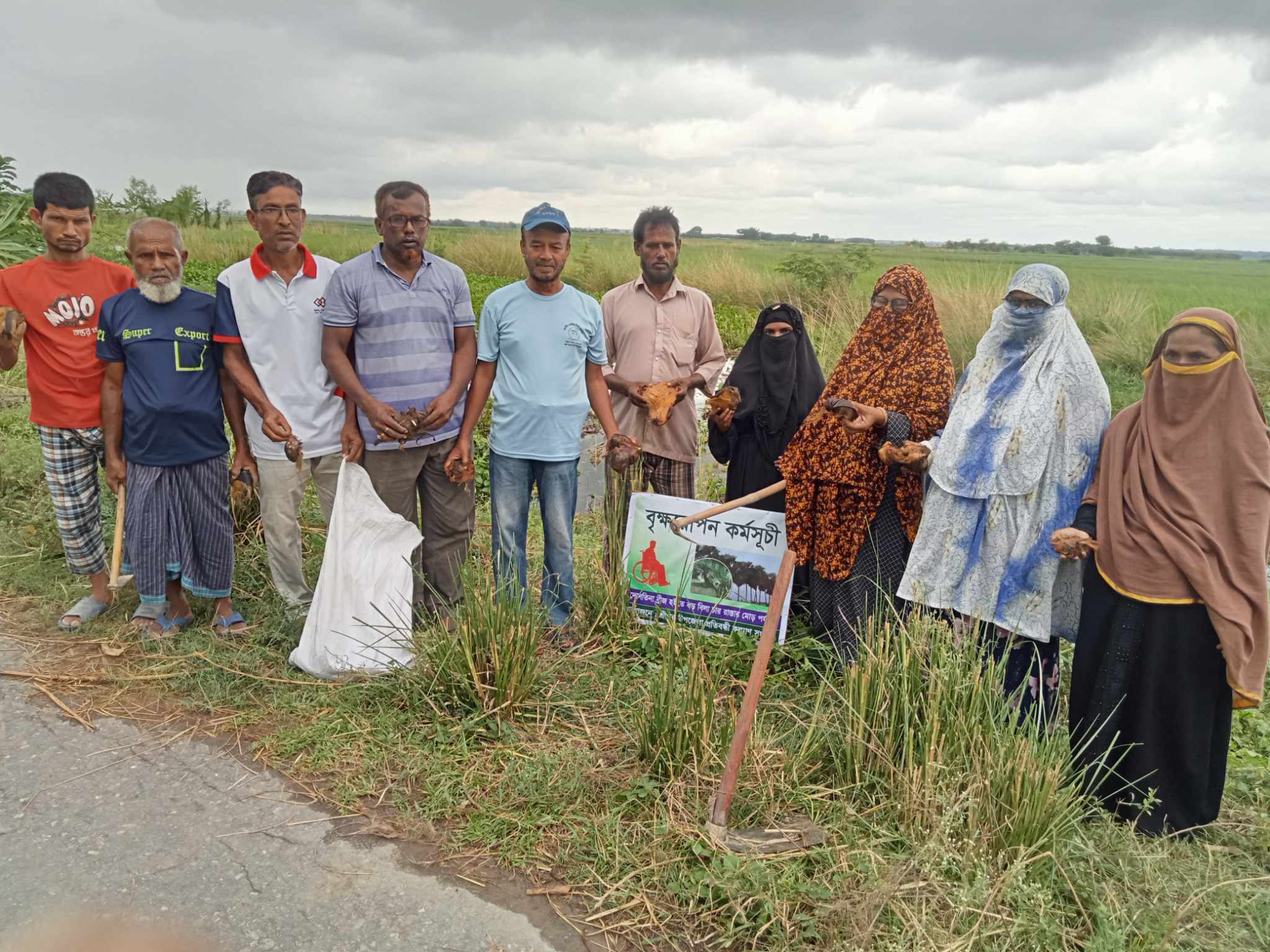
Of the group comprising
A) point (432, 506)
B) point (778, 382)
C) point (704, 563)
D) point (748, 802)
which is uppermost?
point (778, 382)

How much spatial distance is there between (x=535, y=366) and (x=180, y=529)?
171 centimetres

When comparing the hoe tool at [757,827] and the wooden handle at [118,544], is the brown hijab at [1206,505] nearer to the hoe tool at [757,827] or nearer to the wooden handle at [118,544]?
the hoe tool at [757,827]

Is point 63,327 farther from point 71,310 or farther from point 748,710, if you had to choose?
point 748,710

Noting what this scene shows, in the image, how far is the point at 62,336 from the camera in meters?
3.83

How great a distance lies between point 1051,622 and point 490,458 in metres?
2.25

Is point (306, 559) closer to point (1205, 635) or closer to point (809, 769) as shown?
point (809, 769)

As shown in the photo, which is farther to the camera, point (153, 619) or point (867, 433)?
point (153, 619)

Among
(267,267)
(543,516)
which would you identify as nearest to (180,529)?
(267,267)

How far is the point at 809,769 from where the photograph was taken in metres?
2.88

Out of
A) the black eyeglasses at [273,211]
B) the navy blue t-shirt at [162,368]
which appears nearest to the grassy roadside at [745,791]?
the navy blue t-shirt at [162,368]

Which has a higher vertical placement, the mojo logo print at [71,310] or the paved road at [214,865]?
the mojo logo print at [71,310]

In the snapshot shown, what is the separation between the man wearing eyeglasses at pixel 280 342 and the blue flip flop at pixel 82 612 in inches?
40.6

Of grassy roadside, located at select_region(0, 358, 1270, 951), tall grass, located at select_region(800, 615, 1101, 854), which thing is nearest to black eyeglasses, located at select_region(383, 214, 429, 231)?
grassy roadside, located at select_region(0, 358, 1270, 951)

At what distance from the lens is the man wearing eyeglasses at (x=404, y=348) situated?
3.55 metres
